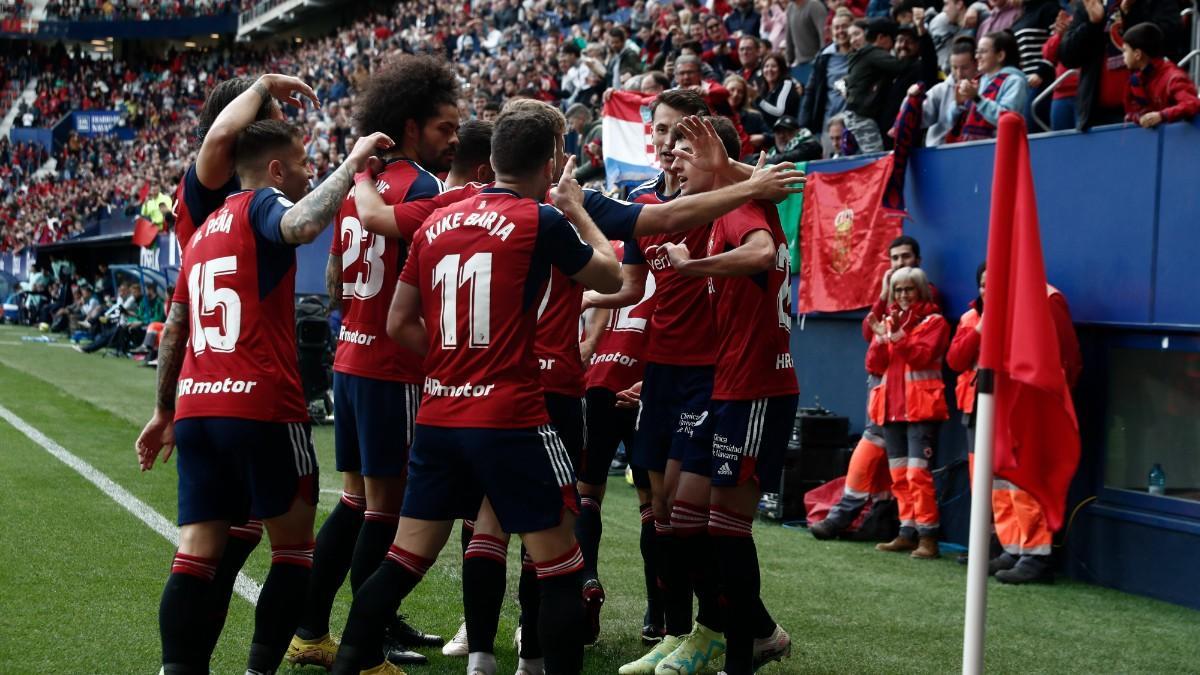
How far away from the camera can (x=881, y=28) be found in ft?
34.6

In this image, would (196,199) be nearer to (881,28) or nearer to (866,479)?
(866,479)

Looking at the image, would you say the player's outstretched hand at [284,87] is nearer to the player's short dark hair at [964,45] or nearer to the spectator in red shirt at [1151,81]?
the spectator in red shirt at [1151,81]

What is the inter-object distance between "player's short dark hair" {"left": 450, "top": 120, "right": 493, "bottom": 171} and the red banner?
5.22m

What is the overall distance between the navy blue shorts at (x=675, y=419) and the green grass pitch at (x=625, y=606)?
93 centimetres

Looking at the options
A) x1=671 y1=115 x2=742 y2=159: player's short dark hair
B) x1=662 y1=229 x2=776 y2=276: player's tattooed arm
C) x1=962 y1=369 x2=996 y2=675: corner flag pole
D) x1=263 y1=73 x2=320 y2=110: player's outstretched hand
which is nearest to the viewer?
x1=962 y1=369 x2=996 y2=675: corner flag pole

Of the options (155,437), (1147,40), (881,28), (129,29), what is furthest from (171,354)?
(129,29)

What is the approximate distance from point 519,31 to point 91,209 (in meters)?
24.1

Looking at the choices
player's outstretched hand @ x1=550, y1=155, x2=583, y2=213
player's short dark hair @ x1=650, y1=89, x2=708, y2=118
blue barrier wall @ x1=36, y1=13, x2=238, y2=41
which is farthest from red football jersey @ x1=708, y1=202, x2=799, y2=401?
blue barrier wall @ x1=36, y1=13, x2=238, y2=41

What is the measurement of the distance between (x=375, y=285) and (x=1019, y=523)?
476 centimetres

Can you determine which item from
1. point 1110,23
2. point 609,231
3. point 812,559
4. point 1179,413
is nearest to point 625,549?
point 812,559

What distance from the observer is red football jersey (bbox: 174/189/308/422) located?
4.23m

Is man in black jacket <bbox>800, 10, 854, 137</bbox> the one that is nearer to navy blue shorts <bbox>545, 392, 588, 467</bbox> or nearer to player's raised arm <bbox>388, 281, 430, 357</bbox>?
navy blue shorts <bbox>545, 392, 588, 467</bbox>

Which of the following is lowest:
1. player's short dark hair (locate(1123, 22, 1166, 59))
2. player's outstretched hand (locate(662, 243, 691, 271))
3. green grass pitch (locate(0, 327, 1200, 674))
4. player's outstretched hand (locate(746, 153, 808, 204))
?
green grass pitch (locate(0, 327, 1200, 674))

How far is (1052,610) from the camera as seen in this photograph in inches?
279
